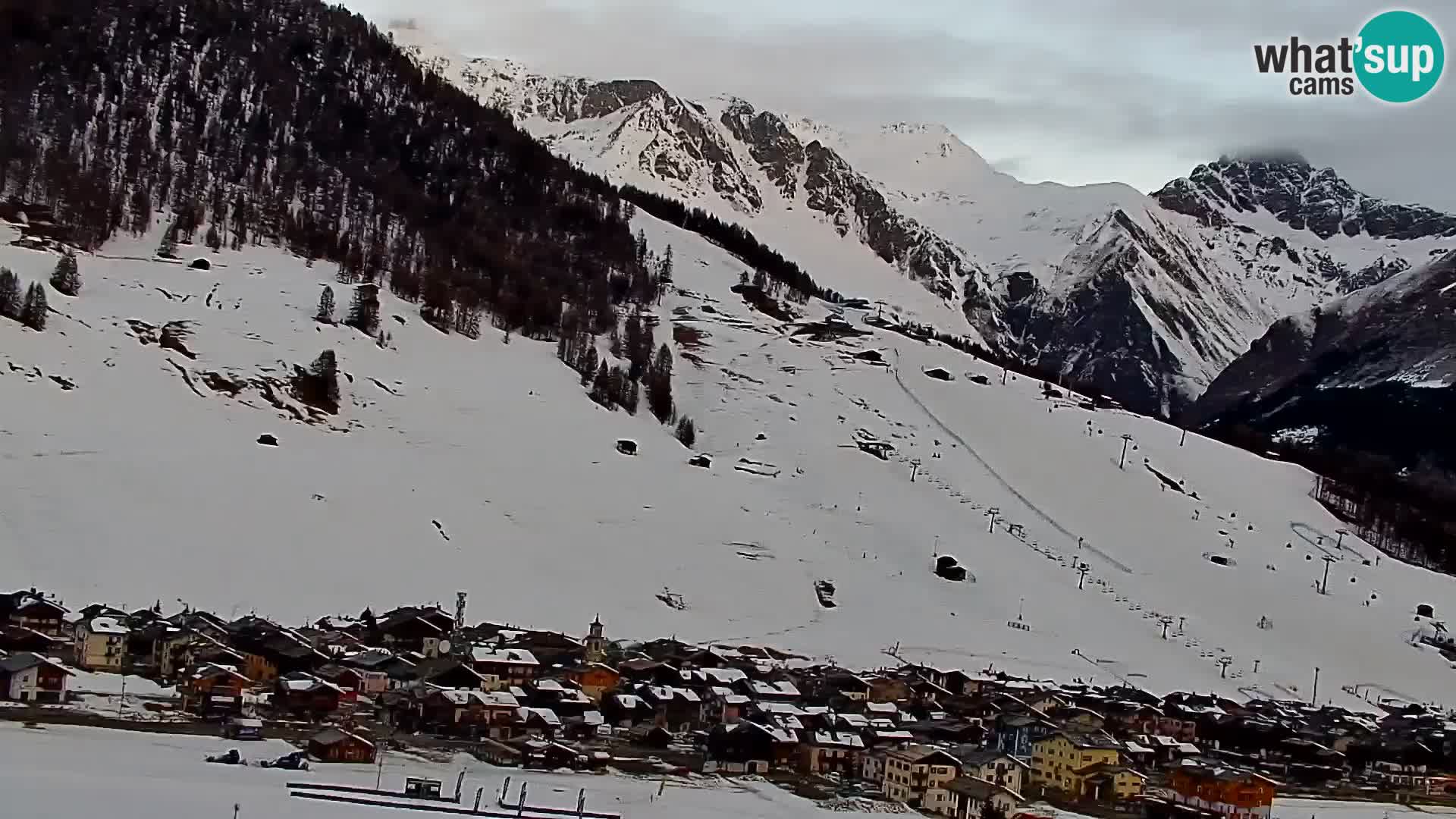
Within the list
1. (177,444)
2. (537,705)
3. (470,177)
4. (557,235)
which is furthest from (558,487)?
(470,177)

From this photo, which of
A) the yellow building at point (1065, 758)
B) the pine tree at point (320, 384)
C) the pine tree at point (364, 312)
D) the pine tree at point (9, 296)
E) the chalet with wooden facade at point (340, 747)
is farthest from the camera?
the pine tree at point (364, 312)

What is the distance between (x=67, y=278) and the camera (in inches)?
2456

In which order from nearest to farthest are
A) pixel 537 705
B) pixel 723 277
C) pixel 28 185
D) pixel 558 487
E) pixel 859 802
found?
pixel 859 802 < pixel 537 705 < pixel 558 487 < pixel 28 185 < pixel 723 277

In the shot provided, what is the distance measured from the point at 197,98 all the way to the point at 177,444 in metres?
61.5

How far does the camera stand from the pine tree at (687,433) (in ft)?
243

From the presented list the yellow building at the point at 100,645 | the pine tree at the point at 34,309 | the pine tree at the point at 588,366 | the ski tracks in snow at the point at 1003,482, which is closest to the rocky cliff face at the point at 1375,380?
the ski tracks in snow at the point at 1003,482

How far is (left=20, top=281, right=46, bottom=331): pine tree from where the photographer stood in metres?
55.8

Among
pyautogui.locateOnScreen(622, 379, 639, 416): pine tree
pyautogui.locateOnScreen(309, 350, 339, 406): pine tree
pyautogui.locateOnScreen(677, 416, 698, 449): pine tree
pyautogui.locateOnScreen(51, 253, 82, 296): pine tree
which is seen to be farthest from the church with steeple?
pyautogui.locateOnScreen(51, 253, 82, 296): pine tree

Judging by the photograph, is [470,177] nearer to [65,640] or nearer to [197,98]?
[197,98]

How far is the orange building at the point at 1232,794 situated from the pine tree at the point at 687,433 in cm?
4392

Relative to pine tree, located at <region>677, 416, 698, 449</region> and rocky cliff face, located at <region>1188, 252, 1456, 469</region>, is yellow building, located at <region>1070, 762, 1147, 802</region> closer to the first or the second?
pine tree, located at <region>677, 416, 698, 449</region>

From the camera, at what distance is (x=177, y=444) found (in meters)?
50.9

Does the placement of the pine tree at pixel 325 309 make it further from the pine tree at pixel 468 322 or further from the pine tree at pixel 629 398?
the pine tree at pixel 629 398

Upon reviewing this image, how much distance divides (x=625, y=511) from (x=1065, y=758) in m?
27.7
